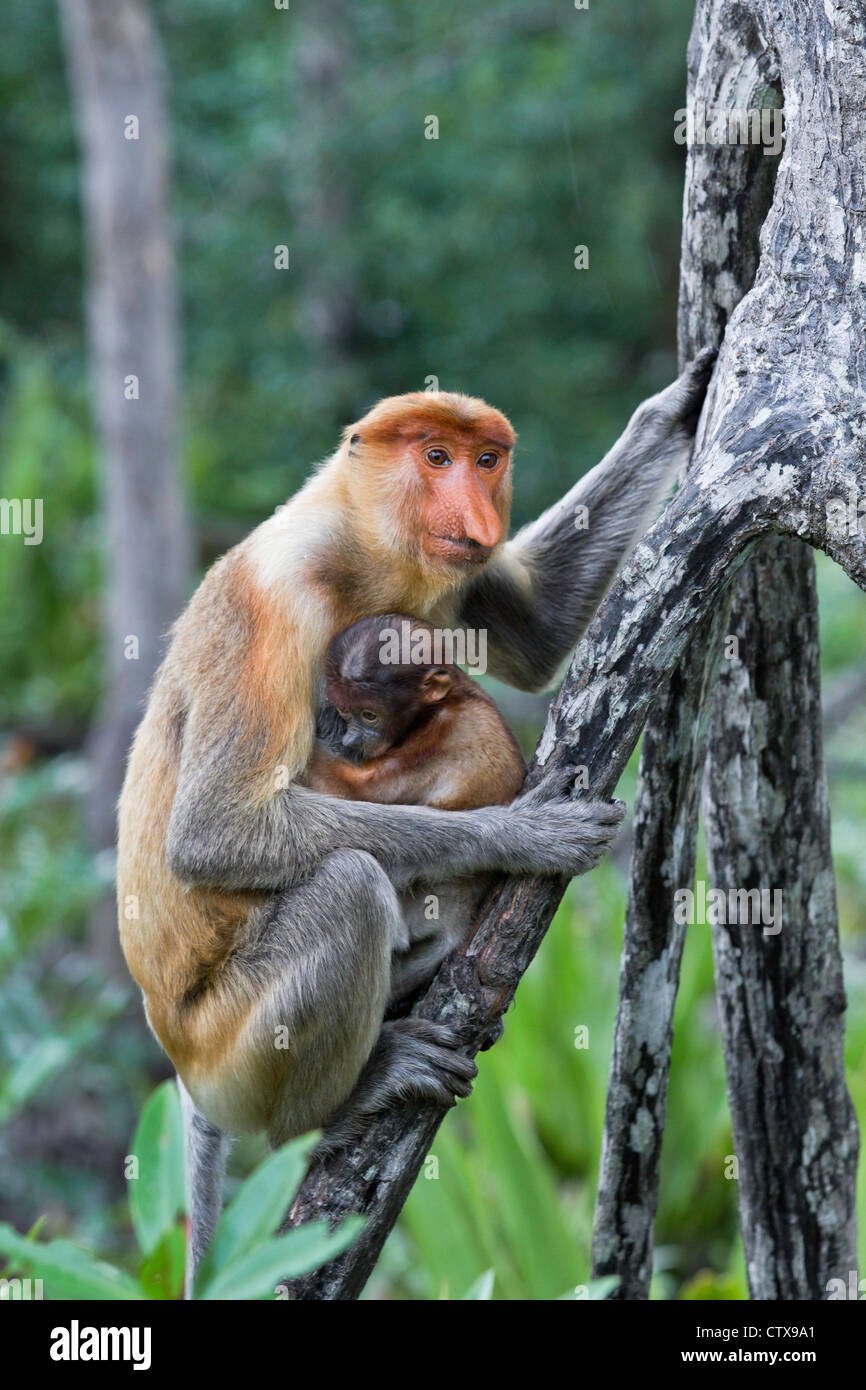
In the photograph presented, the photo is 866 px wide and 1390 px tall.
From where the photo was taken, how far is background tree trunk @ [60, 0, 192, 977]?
25.7 ft

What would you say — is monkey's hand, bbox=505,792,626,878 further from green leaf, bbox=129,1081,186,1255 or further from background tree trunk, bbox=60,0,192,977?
background tree trunk, bbox=60,0,192,977

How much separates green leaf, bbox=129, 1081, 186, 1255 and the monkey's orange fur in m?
0.76

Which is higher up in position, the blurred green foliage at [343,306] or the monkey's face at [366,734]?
the blurred green foliage at [343,306]

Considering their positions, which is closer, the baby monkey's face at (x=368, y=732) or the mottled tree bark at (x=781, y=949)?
the baby monkey's face at (x=368, y=732)

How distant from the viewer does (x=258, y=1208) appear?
1840 millimetres

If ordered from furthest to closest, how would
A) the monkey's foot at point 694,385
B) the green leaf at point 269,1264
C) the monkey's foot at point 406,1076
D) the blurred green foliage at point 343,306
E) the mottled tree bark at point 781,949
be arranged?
1. the blurred green foliage at point 343,306
2. the mottled tree bark at point 781,949
3. the monkey's foot at point 694,385
4. the monkey's foot at point 406,1076
5. the green leaf at point 269,1264

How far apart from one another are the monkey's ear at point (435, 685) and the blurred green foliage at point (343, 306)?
401 cm

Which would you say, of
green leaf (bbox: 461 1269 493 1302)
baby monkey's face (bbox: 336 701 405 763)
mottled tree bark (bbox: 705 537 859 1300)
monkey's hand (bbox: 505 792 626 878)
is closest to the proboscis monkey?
monkey's hand (bbox: 505 792 626 878)

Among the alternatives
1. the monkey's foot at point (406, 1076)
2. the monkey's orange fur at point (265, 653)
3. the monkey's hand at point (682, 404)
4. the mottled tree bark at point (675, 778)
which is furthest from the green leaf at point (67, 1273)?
the monkey's hand at point (682, 404)

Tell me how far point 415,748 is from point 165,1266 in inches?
55.5

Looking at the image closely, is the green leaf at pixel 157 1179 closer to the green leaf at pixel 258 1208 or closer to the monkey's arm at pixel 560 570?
the green leaf at pixel 258 1208

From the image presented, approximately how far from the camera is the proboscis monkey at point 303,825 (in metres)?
2.93

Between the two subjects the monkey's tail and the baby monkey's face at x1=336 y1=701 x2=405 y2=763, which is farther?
the monkey's tail
